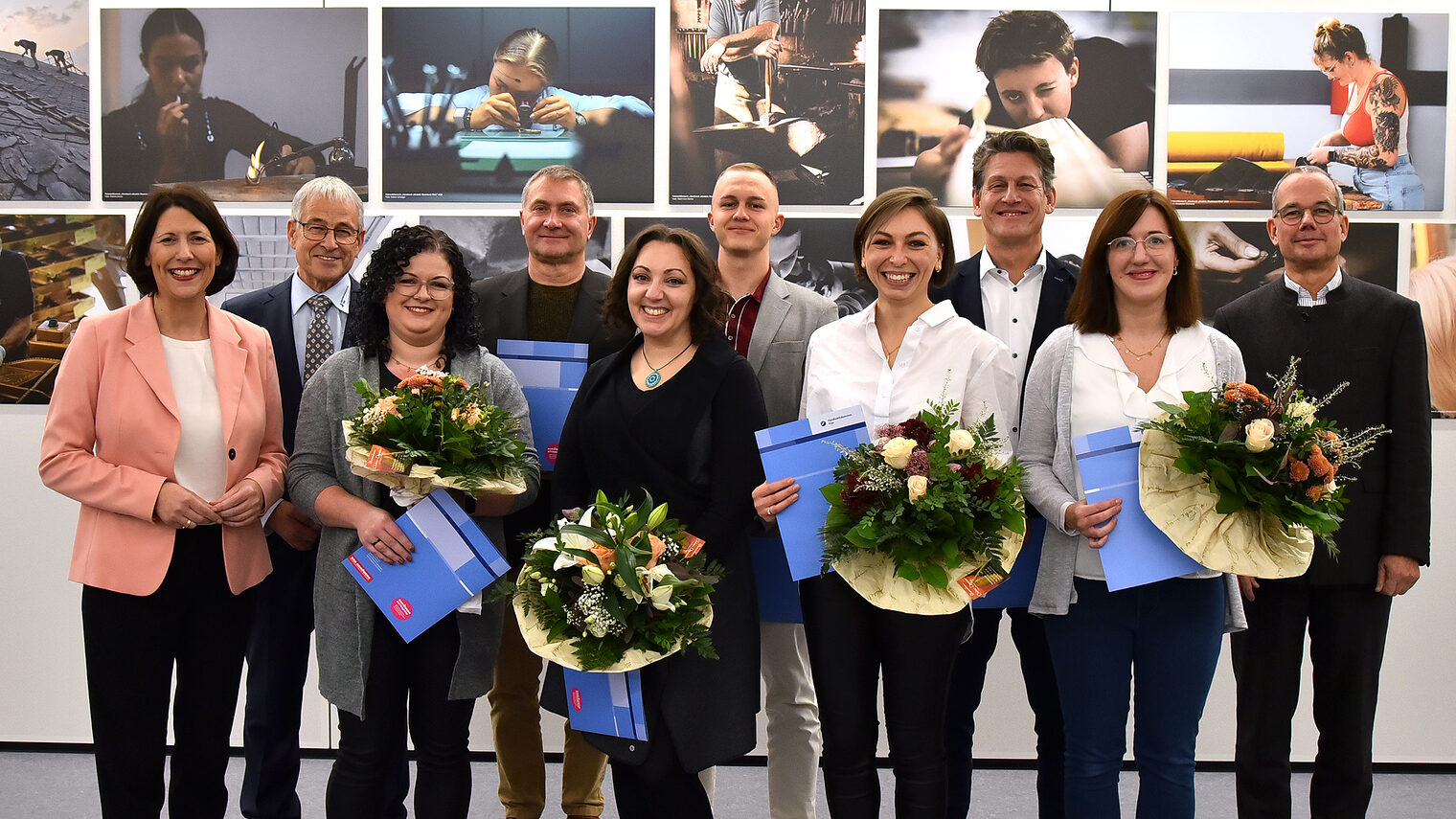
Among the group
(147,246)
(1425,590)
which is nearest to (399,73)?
(147,246)

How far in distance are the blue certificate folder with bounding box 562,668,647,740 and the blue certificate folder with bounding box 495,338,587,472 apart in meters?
0.82

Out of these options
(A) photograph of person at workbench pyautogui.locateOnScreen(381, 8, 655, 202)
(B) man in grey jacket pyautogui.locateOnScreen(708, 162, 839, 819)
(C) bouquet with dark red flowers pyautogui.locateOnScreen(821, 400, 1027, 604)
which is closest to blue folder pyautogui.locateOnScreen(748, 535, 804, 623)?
(B) man in grey jacket pyautogui.locateOnScreen(708, 162, 839, 819)

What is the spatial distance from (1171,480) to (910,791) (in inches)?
40.7

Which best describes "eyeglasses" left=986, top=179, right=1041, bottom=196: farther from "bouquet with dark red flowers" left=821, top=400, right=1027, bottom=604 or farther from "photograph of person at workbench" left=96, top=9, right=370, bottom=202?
"photograph of person at workbench" left=96, top=9, right=370, bottom=202

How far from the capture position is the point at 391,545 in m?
2.79

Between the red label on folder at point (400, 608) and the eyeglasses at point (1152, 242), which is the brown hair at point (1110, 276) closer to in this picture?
the eyeglasses at point (1152, 242)

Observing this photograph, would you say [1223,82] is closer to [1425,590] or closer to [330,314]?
[1425,590]

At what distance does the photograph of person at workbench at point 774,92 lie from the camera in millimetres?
4535

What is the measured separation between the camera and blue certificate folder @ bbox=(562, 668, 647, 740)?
8.81ft

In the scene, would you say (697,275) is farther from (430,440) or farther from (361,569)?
(361,569)

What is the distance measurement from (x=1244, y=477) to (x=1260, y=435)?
157 mm

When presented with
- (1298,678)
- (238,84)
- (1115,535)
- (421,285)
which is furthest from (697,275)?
(238,84)

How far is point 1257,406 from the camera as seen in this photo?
2.54 meters

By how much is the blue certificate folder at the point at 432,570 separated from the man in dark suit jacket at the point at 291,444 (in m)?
0.75
